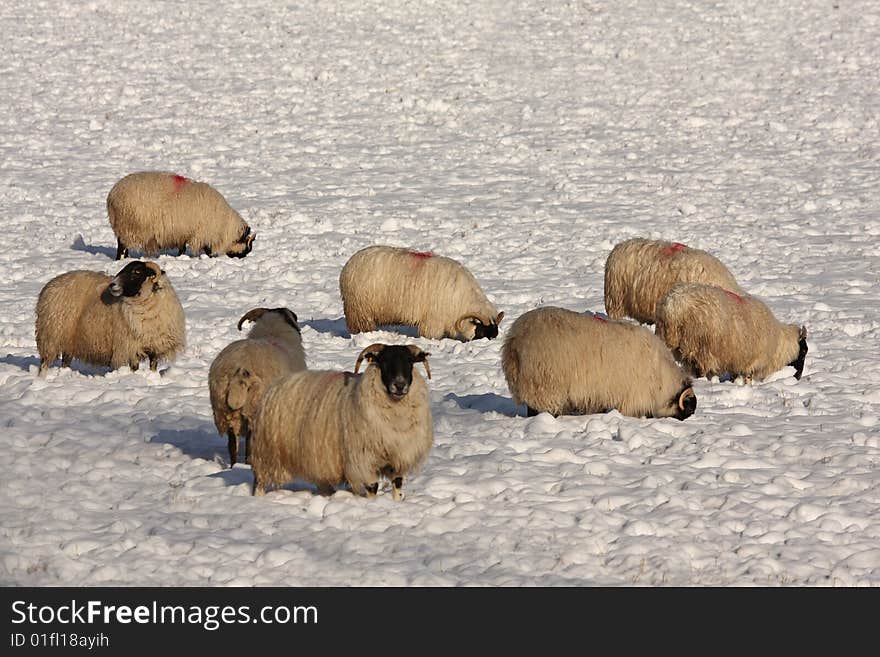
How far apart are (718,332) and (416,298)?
394 centimetres

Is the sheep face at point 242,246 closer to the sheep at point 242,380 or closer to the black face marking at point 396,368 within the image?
the sheep at point 242,380

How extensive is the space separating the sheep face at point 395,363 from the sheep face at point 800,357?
5811 millimetres

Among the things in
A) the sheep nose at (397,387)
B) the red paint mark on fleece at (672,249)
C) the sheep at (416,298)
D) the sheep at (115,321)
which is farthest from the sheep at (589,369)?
the sheep at (115,321)

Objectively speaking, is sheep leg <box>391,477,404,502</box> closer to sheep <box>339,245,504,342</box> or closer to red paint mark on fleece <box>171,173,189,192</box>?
sheep <box>339,245,504,342</box>

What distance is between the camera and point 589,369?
10328 mm

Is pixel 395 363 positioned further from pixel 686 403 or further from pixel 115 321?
pixel 115 321

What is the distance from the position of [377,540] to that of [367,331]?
6.99m

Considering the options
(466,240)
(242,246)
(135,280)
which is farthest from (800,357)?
(242,246)

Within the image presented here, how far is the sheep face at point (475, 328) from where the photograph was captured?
46.9 ft

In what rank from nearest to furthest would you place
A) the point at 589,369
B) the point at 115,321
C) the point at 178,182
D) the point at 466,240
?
the point at 589,369, the point at 115,321, the point at 178,182, the point at 466,240

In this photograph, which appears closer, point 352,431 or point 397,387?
point 397,387

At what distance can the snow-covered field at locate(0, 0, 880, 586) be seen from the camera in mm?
7738

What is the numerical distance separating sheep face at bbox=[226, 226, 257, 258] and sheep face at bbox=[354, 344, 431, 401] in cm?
1065

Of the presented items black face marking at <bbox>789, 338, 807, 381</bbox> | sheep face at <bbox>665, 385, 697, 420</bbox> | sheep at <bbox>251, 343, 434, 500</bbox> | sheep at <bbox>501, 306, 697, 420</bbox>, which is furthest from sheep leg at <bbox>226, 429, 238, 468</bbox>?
black face marking at <bbox>789, 338, 807, 381</bbox>
